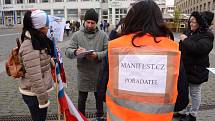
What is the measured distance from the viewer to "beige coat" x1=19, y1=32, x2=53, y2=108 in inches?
126

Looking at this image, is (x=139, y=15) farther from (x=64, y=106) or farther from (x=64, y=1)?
(x=64, y=1)

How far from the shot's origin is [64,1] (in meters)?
74.6

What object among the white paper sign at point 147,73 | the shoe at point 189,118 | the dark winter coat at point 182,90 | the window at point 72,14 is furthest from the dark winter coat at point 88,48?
the window at point 72,14

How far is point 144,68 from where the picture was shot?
2137 mm

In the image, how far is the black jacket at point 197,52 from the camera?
4.43m

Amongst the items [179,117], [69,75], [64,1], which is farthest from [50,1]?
[179,117]

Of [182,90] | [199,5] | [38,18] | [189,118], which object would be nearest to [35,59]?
[38,18]

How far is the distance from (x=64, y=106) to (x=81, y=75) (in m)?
0.86

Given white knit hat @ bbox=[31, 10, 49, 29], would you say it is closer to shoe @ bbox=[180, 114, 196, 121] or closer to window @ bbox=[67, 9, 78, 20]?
shoe @ bbox=[180, 114, 196, 121]

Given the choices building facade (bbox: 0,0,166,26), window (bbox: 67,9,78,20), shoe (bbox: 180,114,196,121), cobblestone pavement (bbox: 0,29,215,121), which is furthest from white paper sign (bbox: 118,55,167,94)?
window (bbox: 67,9,78,20)

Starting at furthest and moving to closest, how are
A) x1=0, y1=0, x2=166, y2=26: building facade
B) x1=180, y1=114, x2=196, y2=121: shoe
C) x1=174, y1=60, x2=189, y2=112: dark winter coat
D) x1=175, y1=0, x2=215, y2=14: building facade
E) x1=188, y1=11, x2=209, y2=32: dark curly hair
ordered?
x1=0, y1=0, x2=166, y2=26: building facade
x1=175, y1=0, x2=215, y2=14: building facade
x1=180, y1=114, x2=196, y2=121: shoe
x1=188, y1=11, x2=209, y2=32: dark curly hair
x1=174, y1=60, x2=189, y2=112: dark winter coat

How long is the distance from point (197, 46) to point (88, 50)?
1.53 metres

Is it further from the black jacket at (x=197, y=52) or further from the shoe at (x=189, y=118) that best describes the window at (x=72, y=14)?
the black jacket at (x=197, y=52)

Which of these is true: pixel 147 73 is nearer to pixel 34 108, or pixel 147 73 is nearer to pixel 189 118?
pixel 34 108
